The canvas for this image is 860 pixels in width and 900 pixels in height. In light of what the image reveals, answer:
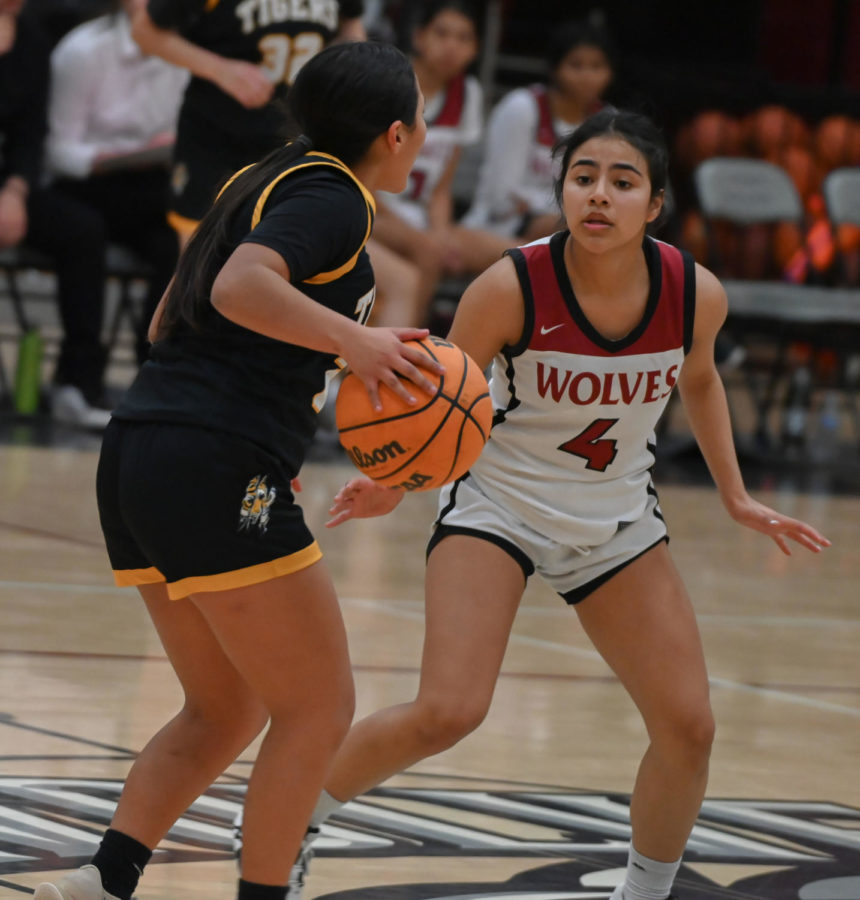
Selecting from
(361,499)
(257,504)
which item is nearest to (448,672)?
(361,499)

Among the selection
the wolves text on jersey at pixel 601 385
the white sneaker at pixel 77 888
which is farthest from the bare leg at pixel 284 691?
the wolves text on jersey at pixel 601 385

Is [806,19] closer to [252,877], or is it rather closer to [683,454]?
[683,454]

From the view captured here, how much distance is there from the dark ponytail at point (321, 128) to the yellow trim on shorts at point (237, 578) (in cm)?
34

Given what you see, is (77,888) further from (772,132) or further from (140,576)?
(772,132)

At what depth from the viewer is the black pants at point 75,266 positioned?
7.71m

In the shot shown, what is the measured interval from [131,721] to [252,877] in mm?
1318

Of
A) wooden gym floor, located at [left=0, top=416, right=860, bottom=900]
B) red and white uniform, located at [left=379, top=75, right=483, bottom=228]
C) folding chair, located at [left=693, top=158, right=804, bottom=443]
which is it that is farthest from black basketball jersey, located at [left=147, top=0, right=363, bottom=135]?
folding chair, located at [left=693, top=158, right=804, bottom=443]

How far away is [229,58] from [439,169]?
2544 mm

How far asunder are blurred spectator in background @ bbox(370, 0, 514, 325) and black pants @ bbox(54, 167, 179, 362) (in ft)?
3.22

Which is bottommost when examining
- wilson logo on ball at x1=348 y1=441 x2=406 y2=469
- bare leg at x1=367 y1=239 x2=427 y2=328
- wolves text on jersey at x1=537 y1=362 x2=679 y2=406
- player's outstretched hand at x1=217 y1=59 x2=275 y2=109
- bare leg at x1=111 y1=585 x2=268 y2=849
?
bare leg at x1=367 y1=239 x2=427 y2=328

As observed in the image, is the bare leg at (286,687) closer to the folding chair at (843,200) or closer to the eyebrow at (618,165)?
the eyebrow at (618,165)

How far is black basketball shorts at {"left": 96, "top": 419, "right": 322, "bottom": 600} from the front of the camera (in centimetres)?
236

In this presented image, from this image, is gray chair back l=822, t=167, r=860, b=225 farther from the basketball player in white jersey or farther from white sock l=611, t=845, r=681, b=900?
white sock l=611, t=845, r=681, b=900

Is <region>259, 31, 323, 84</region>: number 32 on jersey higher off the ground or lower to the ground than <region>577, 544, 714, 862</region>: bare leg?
higher
